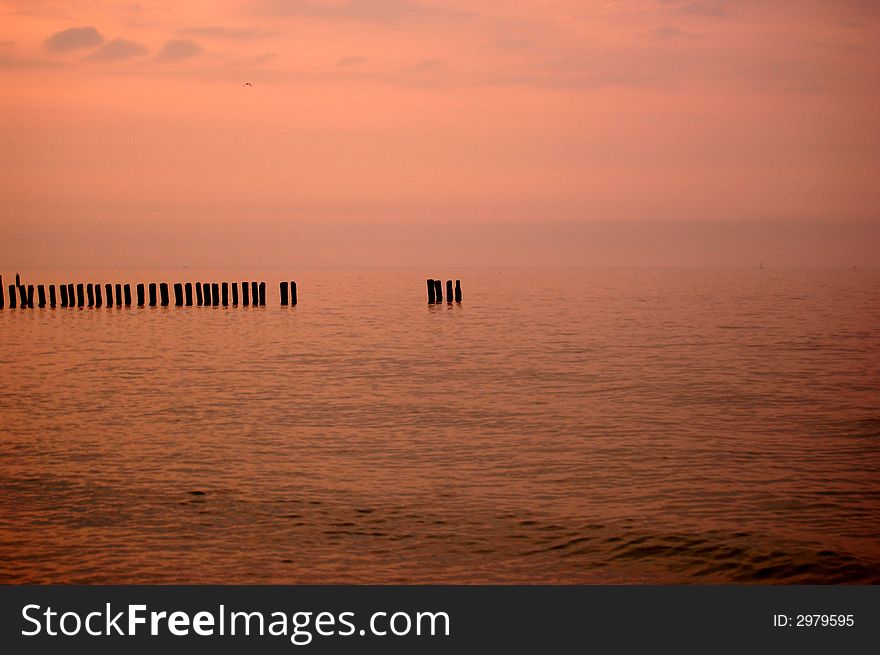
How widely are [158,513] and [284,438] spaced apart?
18.2 feet

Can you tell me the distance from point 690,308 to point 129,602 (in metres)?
60.9

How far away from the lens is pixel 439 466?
1459 cm

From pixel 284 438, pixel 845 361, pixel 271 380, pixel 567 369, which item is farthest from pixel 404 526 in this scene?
pixel 845 361

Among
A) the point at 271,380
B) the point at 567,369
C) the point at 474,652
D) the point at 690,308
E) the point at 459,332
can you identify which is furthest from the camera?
the point at 690,308

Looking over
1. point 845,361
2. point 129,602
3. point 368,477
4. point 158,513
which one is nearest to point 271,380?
point 368,477

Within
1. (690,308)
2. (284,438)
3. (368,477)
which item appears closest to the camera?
(368,477)

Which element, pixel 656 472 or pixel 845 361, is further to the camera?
pixel 845 361

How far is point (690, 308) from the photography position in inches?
2586

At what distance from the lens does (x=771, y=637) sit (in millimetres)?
7621

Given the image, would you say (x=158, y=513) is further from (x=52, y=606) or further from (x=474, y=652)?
(x=474, y=652)

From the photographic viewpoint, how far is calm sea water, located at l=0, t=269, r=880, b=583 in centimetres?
1004

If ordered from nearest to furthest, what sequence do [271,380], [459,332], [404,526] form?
[404,526] → [271,380] → [459,332]

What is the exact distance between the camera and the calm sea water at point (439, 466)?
1004 cm

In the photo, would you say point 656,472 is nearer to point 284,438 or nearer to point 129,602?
point 284,438
